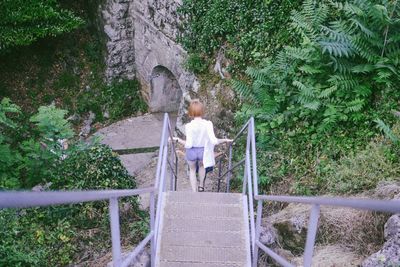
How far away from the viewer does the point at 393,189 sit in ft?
14.9

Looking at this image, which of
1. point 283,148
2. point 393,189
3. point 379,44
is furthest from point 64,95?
point 393,189

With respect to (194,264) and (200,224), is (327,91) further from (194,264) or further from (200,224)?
(194,264)

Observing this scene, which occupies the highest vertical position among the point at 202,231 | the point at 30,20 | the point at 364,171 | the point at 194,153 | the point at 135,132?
the point at 30,20

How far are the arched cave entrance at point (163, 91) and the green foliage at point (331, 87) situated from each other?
5.80m

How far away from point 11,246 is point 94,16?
365 inches

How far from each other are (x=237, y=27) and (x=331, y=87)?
3.08 metres

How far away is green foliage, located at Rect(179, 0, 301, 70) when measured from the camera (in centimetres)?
807

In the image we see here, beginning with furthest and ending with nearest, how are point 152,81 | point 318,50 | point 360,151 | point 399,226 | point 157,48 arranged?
point 152,81 < point 157,48 < point 318,50 < point 360,151 < point 399,226

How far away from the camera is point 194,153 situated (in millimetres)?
6184

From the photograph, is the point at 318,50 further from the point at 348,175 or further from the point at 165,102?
the point at 165,102

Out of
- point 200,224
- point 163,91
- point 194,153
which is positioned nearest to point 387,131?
point 194,153

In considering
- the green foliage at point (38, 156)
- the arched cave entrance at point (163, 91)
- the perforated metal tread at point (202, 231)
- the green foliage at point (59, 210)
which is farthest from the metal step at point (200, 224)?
the arched cave entrance at point (163, 91)

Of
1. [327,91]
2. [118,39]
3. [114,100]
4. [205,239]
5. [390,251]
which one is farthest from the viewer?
[114,100]

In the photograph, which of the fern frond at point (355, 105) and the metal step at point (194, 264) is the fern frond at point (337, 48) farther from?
the metal step at point (194, 264)
